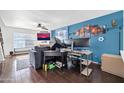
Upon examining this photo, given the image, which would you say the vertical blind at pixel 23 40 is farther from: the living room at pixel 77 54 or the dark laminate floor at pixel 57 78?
the dark laminate floor at pixel 57 78

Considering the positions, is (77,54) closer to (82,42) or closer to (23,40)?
(82,42)

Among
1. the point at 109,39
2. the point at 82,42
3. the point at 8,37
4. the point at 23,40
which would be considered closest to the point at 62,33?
the point at 82,42

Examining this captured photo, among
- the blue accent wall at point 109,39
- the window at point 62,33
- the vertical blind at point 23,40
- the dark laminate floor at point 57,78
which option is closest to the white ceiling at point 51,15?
the blue accent wall at point 109,39

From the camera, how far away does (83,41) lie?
2.87 meters

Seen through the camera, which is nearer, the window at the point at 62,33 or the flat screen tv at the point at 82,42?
the flat screen tv at the point at 82,42

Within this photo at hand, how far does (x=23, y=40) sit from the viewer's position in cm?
703

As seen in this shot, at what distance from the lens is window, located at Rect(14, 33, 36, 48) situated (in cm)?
656

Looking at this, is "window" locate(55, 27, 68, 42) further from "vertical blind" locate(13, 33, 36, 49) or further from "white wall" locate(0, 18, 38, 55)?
"white wall" locate(0, 18, 38, 55)

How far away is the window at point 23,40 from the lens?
6.56 metres

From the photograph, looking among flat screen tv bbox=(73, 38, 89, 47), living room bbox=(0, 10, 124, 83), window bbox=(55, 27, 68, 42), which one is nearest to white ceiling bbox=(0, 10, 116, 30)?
living room bbox=(0, 10, 124, 83)
